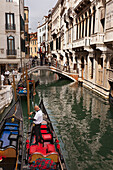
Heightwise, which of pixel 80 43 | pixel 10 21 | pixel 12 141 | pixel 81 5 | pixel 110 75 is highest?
pixel 81 5

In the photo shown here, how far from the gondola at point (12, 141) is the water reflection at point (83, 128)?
1.51 meters

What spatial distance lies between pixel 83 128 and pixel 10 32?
1427cm

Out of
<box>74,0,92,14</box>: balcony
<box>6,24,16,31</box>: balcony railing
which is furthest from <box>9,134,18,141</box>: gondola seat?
<box>6,24,16,31</box>: balcony railing

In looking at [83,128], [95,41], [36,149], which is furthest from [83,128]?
[95,41]

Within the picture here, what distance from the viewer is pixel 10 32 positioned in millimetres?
18891

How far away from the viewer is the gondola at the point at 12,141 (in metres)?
4.87

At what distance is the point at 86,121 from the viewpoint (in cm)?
876

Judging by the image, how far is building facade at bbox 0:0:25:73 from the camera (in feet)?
61.0

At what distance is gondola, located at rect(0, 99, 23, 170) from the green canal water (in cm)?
109

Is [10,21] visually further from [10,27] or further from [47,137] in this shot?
[47,137]

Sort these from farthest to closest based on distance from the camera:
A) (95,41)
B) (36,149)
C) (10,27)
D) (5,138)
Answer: (10,27) < (95,41) < (5,138) < (36,149)

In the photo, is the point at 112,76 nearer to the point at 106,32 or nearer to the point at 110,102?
the point at 110,102

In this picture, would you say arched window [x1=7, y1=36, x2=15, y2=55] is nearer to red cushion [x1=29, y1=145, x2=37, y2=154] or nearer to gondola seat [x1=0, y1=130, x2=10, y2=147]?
gondola seat [x1=0, y1=130, x2=10, y2=147]

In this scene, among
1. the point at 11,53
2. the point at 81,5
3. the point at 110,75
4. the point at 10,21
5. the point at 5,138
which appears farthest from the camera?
the point at 11,53
